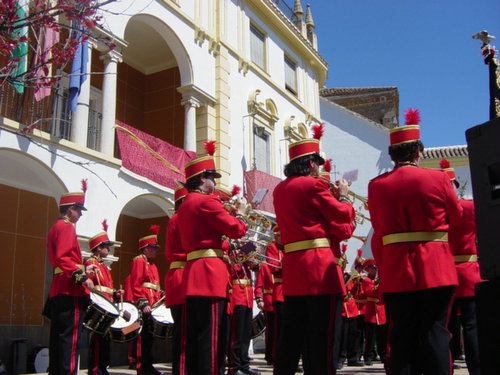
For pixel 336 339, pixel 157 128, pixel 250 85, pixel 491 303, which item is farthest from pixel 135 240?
pixel 491 303

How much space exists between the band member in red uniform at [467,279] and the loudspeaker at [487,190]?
254 centimetres

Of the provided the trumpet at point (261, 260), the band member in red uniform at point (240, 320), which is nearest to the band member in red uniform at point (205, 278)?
the trumpet at point (261, 260)

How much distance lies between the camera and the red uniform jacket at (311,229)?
447cm

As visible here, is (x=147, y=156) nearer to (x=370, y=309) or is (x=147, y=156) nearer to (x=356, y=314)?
(x=356, y=314)

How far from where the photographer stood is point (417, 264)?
157 inches

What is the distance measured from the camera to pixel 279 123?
1883 centimetres

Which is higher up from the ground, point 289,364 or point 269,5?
point 269,5

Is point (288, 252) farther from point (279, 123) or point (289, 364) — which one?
point (279, 123)

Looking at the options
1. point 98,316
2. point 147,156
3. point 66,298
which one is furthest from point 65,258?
point 147,156

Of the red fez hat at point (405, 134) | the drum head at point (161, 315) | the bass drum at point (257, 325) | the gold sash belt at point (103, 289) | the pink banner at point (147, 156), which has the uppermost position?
the pink banner at point (147, 156)

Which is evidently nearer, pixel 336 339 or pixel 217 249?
pixel 336 339

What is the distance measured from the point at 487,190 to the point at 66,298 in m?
4.79

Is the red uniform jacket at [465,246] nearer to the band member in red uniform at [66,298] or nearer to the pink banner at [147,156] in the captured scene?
the band member in red uniform at [66,298]

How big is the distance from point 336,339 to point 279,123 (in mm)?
14873
